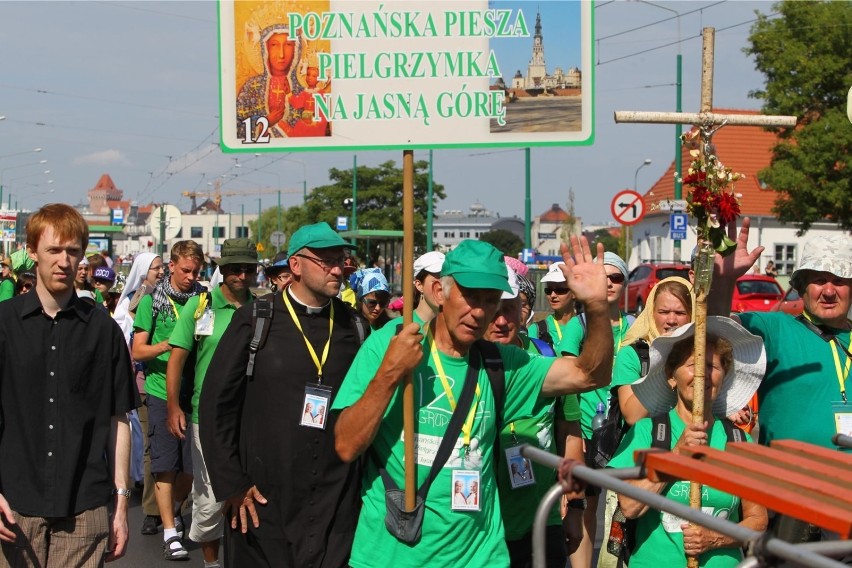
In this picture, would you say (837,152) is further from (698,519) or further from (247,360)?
(698,519)

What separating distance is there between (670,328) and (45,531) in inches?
123

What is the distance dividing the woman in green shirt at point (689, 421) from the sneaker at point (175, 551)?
4.59 metres

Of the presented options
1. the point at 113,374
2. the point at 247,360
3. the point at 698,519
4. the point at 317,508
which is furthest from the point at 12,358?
the point at 698,519

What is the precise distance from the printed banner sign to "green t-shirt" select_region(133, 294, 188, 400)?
13.9 feet

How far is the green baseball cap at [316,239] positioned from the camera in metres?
5.29

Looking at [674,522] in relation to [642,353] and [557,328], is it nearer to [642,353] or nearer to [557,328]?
[642,353]

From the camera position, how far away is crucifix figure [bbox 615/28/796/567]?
4.05 m

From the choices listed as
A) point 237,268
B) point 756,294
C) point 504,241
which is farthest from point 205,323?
point 504,241

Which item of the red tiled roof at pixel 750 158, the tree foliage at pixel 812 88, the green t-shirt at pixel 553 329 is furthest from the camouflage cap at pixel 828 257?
the red tiled roof at pixel 750 158

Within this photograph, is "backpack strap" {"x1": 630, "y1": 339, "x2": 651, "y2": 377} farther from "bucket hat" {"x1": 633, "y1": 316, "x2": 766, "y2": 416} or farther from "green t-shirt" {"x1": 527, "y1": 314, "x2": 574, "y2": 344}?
"green t-shirt" {"x1": 527, "y1": 314, "x2": 574, "y2": 344}

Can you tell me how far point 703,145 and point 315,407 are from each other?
192 cm

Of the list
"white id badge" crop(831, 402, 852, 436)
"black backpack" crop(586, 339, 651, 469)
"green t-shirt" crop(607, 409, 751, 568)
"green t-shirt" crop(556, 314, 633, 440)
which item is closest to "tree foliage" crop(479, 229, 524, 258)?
"green t-shirt" crop(556, 314, 633, 440)

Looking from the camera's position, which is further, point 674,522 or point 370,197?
point 370,197

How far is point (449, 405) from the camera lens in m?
4.13
